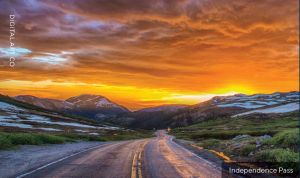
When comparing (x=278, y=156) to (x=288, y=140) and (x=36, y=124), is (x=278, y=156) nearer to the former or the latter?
(x=288, y=140)

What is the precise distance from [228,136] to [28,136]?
148 ft

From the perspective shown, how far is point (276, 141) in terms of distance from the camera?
2525 centimetres

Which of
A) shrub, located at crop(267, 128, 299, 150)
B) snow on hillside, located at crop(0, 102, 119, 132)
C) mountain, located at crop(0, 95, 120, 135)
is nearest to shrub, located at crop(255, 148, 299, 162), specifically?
shrub, located at crop(267, 128, 299, 150)

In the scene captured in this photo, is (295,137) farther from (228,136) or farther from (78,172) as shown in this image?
(228,136)

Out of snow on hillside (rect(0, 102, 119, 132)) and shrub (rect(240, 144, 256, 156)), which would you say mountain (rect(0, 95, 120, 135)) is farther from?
shrub (rect(240, 144, 256, 156))

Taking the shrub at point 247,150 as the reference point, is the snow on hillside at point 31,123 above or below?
above

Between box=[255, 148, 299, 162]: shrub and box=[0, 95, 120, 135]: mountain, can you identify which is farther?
box=[0, 95, 120, 135]: mountain

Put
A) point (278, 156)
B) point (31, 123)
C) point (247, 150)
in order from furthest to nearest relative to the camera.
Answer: point (31, 123) < point (247, 150) < point (278, 156)

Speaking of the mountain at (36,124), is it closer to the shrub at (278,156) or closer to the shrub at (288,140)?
the shrub at (288,140)

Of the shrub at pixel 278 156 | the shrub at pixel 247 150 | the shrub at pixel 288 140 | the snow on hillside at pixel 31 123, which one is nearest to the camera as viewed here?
the shrub at pixel 278 156

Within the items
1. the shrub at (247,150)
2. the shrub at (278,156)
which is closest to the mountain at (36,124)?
the shrub at (247,150)

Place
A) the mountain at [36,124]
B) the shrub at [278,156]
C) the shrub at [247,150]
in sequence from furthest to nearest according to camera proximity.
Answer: the mountain at [36,124]
the shrub at [247,150]
the shrub at [278,156]

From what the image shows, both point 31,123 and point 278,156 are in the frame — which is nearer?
point 278,156

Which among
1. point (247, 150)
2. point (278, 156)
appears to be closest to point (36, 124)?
point (247, 150)
